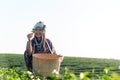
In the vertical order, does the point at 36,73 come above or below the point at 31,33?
below

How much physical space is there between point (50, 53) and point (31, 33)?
22.6 inches

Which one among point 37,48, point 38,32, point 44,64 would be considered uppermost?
point 38,32

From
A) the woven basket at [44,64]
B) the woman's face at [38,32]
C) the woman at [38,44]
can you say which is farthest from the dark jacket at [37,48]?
the woven basket at [44,64]

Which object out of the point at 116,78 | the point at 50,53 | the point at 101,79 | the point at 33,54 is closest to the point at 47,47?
the point at 50,53

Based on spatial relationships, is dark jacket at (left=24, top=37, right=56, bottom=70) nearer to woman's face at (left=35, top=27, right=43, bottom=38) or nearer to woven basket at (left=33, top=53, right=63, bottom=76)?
woman's face at (left=35, top=27, right=43, bottom=38)

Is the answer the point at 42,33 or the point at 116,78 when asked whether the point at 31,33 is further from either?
the point at 116,78

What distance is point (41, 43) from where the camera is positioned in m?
6.07

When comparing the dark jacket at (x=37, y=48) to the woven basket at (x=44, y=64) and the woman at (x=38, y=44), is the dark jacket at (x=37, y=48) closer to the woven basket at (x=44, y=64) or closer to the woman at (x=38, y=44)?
the woman at (x=38, y=44)

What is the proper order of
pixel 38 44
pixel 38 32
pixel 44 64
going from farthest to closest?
pixel 38 44 → pixel 38 32 → pixel 44 64

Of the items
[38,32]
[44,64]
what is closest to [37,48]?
[38,32]

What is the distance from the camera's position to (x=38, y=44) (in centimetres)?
606

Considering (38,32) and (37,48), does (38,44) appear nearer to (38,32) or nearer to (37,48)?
(37,48)

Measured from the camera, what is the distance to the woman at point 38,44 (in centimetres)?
580

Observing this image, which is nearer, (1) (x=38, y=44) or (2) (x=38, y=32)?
(2) (x=38, y=32)
